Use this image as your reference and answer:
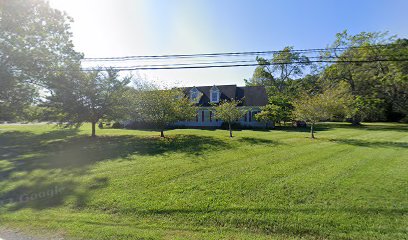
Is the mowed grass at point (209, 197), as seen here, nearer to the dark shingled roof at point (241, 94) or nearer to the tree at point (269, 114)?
the tree at point (269, 114)

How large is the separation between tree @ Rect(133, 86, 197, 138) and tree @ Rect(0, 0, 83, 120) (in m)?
5.85

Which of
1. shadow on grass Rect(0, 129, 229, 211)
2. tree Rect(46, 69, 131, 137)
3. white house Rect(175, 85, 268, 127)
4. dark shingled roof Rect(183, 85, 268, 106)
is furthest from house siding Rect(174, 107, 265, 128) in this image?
shadow on grass Rect(0, 129, 229, 211)

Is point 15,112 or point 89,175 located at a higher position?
point 15,112

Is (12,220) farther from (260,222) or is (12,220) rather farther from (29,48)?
(29,48)

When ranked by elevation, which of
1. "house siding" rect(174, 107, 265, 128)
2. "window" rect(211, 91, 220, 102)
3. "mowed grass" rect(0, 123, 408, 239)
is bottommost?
"mowed grass" rect(0, 123, 408, 239)

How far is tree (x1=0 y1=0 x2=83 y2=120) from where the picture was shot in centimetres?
1739

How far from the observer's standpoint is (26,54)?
17.6 m

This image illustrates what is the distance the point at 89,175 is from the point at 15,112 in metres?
18.2

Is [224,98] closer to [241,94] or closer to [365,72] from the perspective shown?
[241,94]

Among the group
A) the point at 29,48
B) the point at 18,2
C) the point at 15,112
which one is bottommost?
the point at 15,112

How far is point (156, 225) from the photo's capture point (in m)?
4.51

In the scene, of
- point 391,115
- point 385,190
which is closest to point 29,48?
point 385,190

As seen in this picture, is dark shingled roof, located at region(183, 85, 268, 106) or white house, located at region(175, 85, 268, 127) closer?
white house, located at region(175, 85, 268, 127)

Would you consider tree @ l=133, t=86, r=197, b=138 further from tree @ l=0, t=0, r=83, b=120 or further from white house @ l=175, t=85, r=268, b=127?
white house @ l=175, t=85, r=268, b=127
